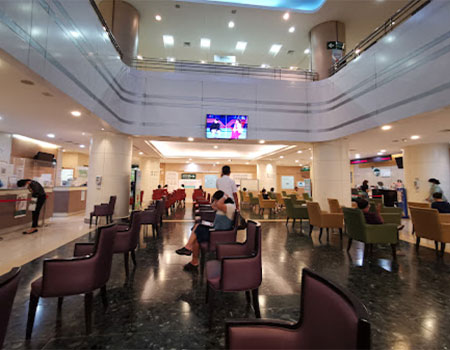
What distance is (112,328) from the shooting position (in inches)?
77.0

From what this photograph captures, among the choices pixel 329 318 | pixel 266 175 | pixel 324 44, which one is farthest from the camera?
pixel 266 175

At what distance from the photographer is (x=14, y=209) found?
18.3ft

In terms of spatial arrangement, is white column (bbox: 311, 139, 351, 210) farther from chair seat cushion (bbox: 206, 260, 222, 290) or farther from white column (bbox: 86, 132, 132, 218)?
white column (bbox: 86, 132, 132, 218)

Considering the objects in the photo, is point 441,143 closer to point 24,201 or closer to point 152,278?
point 152,278

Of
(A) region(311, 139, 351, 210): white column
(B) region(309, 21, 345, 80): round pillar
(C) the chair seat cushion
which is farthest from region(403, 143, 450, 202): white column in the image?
(C) the chair seat cushion

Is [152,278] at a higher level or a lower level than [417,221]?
lower

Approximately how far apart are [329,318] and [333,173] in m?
7.47

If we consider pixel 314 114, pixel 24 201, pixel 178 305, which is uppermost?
pixel 314 114

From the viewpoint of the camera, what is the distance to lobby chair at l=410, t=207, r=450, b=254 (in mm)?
4078

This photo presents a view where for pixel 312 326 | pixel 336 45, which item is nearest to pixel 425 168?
pixel 336 45

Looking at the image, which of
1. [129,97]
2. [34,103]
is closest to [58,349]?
[34,103]

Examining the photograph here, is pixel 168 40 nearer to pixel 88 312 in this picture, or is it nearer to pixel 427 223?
pixel 88 312

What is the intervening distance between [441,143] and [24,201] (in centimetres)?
1438

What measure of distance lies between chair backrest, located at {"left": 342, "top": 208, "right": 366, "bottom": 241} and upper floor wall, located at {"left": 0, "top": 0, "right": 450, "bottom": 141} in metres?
2.71
